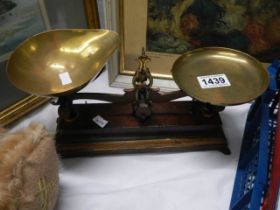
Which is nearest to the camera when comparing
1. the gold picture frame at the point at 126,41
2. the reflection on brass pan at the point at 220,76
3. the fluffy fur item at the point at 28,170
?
the fluffy fur item at the point at 28,170

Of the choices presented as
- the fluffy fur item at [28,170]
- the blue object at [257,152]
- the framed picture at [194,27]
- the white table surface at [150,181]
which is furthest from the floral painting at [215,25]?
the fluffy fur item at [28,170]

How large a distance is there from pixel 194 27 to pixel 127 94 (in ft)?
0.77

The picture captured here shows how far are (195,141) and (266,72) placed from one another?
0.70 ft

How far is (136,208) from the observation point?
0.67m

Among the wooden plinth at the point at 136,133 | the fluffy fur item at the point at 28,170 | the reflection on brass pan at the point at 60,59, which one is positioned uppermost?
the reflection on brass pan at the point at 60,59

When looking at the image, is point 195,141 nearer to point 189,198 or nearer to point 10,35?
point 189,198

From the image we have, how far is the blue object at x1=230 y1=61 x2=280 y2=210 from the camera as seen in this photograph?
55 cm

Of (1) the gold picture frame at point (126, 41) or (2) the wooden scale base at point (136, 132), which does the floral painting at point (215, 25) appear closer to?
(1) the gold picture frame at point (126, 41)

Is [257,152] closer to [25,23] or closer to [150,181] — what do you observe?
[150,181]

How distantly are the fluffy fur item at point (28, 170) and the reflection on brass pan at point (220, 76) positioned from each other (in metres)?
0.29

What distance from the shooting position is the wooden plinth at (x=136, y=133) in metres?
0.73

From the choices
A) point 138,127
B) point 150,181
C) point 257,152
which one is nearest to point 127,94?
point 138,127

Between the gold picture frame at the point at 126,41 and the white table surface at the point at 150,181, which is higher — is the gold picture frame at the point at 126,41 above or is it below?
above

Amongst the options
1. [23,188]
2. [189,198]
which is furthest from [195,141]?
[23,188]
